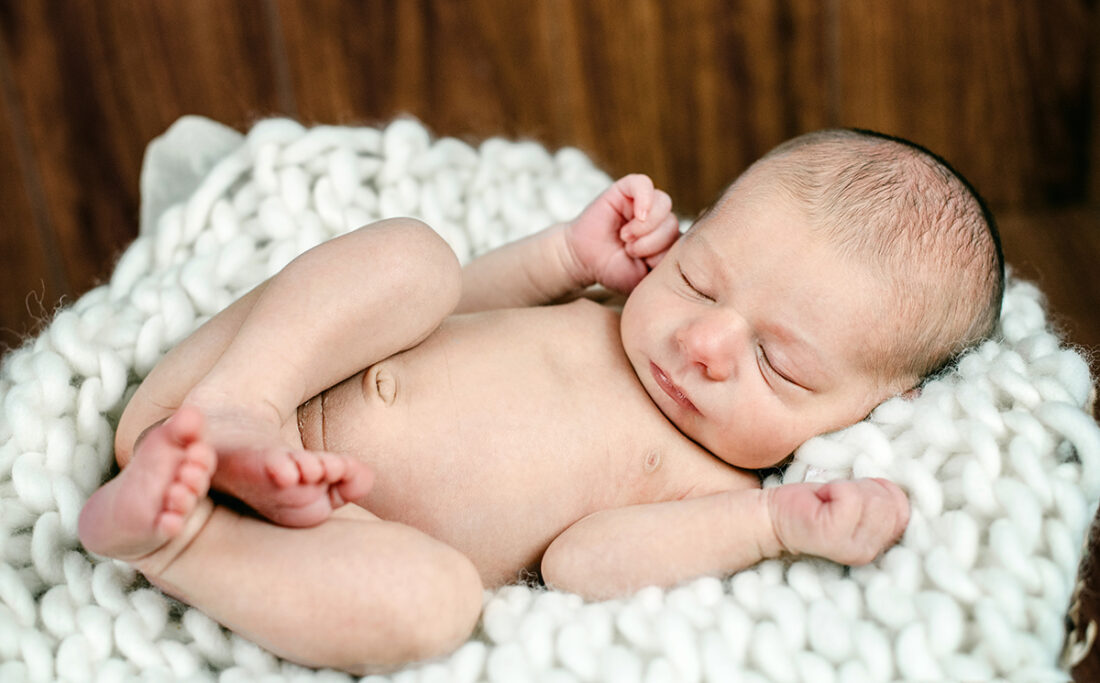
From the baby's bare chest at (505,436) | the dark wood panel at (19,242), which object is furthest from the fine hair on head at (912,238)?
the dark wood panel at (19,242)

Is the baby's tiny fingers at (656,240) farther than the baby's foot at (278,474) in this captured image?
Yes

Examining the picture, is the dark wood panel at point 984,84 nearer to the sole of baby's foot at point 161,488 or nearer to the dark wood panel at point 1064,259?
the dark wood panel at point 1064,259

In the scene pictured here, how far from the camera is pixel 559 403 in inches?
35.0

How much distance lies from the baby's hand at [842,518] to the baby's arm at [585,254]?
33 centimetres

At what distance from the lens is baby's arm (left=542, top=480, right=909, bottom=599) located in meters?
0.76

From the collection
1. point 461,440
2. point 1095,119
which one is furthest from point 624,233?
point 1095,119

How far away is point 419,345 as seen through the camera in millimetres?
902

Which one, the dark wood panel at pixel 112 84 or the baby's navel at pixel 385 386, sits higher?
Answer: the dark wood panel at pixel 112 84

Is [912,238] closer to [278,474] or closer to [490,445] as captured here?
[490,445]

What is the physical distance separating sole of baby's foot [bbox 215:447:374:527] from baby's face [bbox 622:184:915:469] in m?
0.31

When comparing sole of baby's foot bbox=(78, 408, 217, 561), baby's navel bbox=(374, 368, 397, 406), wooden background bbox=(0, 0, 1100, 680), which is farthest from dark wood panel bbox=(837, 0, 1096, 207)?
sole of baby's foot bbox=(78, 408, 217, 561)

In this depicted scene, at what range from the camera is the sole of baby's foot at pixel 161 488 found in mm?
636

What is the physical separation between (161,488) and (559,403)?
14.0 inches

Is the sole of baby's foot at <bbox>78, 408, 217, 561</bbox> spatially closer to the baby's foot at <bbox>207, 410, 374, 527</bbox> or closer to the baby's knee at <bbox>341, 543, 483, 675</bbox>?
the baby's foot at <bbox>207, 410, 374, 527</bbox>
